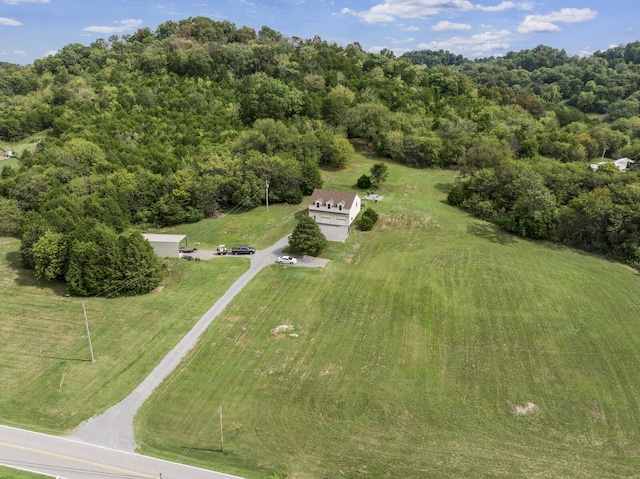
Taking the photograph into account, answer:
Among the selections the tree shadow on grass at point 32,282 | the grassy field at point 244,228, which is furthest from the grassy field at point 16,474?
the grassy field at point 244,228

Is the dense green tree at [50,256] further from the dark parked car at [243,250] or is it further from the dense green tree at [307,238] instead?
the dense green tree at [307,238]

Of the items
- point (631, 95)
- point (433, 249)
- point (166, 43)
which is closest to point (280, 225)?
point (433, 249)

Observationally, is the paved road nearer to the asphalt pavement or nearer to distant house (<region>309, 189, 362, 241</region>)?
the asphalt pavement

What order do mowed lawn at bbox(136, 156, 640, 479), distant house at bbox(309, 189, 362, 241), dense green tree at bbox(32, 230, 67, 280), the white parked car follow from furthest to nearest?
distant house at bbox(309, 189, 362, 241)
the white parked car
dense green tree at bbox(32, 230, 67, 280)
mowed lawn at bbox(136, 156, 640, 479)

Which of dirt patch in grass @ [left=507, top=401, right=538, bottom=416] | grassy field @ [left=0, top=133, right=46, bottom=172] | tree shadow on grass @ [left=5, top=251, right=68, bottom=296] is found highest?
grassy field @ [left=0, top=133, right=46, bottom=172]

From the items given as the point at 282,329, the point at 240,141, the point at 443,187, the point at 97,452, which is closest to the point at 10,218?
the point at 240,141

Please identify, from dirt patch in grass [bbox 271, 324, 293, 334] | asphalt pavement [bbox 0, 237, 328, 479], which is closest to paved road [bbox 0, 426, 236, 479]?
asphalt pavement [bbox 0, 237, 328, 479]

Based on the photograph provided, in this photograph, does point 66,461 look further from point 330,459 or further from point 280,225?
point 280,225
